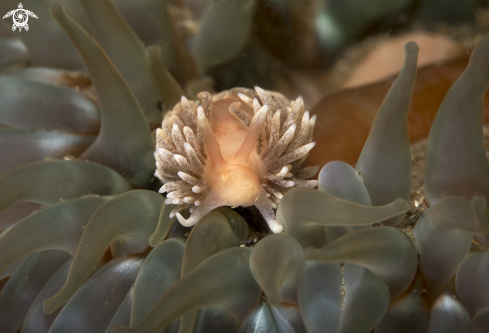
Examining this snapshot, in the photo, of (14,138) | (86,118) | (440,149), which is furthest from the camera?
(86,118)

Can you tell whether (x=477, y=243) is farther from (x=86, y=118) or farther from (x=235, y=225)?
(x=86, y=118)

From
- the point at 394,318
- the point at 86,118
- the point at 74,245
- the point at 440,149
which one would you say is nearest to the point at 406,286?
the point at 394,318

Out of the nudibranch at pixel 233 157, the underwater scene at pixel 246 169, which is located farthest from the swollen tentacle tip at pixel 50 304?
the nudibranch at pixel 233 157

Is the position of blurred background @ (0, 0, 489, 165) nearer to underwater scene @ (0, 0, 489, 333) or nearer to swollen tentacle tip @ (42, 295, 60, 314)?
underwater scene @ (0, 0, 489, 333)

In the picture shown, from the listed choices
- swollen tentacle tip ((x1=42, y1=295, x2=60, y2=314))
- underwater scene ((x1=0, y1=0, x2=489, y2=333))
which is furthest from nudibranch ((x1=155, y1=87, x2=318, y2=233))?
swollen tentacle tip ((x1=42, y1=295, x2=60, y2=314))

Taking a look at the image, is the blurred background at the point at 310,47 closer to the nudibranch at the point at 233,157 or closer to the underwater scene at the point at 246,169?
the underwater scene at the point at 246,169

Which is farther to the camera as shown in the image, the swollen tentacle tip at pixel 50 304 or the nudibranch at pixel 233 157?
the nudibranch at pixel 233 157

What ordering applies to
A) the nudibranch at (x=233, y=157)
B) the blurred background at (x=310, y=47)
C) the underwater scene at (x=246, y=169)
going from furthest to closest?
the blurred background at (x=310, y=47)
the nudibranch at (x=233, y=157)
the underwater scene at (x=246, y=169)
